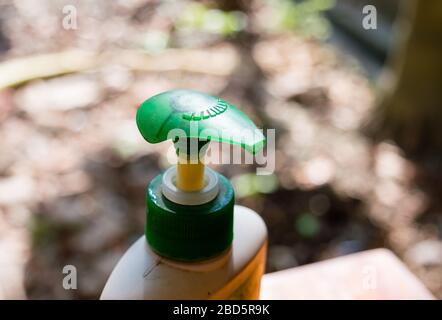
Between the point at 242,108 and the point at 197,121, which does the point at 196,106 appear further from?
the point at 242,108

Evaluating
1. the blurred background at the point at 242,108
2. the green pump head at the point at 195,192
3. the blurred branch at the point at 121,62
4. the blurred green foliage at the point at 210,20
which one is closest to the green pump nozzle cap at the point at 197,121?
the green pump head at the point at 195,192

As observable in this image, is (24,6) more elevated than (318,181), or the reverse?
(24,6)

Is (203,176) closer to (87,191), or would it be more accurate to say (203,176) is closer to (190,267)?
(190,267)

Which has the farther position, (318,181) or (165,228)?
(318,181)

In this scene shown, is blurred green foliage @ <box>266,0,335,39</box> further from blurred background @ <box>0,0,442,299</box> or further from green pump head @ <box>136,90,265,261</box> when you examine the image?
green pump head @ <box>136,90,265,261</box>

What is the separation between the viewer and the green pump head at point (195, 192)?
404 millimetres

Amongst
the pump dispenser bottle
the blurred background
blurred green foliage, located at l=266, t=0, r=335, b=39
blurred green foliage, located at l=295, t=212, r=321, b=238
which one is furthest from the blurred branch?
the pump dispenser bottle

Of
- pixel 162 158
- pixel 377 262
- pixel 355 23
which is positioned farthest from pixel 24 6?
pixel 377 262

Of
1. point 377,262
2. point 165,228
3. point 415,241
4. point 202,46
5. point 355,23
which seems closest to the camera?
point 165,228

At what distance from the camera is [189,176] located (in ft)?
1.47

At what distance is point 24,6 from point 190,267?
55.9 inches

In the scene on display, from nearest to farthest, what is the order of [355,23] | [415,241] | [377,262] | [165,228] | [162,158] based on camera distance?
1. [165,228]
2. [377,262]
3. [415,241]
4. [162,158]
5. [355,23]

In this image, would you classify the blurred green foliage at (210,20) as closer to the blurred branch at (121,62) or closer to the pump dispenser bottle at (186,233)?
the blurred branch at (121,62)

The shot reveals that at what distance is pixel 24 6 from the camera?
169cm
